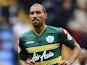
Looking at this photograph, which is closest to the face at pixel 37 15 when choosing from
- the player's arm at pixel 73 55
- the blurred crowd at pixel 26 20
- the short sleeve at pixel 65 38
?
the short sleeve at pixel 65 38

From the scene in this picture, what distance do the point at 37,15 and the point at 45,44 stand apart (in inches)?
22.1

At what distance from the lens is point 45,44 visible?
886cm

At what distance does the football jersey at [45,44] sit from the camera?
8.80 m

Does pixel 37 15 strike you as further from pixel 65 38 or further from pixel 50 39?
pixel 65 38

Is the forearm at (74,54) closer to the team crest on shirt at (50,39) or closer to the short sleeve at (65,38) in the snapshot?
the short sleeve at (65,38)

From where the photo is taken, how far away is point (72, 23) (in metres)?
14.9

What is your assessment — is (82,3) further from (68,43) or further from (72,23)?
(68,43)

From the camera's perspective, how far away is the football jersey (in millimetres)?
8797

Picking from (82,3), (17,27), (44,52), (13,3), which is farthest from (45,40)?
(82,3)

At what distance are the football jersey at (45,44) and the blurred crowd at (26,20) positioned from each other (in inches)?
153

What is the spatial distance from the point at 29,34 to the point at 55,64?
2.39ft

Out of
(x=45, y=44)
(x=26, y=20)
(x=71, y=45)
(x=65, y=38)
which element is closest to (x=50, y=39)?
(x=45, y=44)

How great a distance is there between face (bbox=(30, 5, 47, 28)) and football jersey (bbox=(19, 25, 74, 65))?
0.82 feet

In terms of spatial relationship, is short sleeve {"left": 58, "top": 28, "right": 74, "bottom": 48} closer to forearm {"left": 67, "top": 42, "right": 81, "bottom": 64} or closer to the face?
forearm {"left": 67, "top": 42, "right": 81, "bottom": 64}
